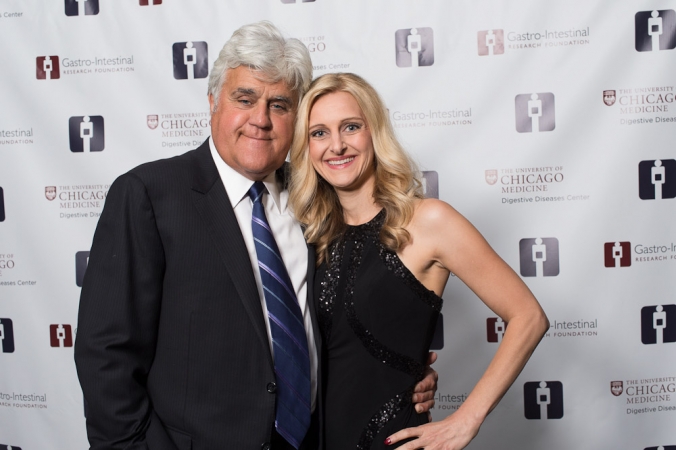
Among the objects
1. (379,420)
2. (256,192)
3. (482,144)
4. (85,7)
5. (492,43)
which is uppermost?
(85,7)

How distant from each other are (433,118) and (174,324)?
1.71 m

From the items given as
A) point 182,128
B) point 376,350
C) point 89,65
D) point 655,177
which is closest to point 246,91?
point 376,350

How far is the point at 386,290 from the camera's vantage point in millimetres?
1556

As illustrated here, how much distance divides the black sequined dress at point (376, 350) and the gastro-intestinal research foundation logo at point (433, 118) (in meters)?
1.22

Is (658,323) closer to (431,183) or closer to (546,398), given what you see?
(546,398)

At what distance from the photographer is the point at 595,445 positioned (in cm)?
269

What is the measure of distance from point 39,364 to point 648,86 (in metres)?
3.26

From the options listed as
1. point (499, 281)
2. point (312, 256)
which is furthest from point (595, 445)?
point (312, 256)

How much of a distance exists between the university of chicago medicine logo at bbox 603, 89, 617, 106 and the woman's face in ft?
4.82

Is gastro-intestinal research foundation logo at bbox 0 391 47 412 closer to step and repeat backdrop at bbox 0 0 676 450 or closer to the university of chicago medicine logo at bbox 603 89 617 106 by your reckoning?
step and repeat backdrop at bbox 0 0 676 450

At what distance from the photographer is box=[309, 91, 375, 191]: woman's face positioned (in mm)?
1686

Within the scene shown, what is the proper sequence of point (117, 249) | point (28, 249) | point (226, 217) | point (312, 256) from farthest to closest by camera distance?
point (28, 249) → point (312, 256) → point (226, 217) → point (117, 249)

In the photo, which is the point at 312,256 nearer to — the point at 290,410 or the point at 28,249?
the point at 290,410

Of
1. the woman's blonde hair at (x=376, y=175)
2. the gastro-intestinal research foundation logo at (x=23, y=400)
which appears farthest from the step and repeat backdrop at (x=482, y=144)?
the woman's blonde hair at (x=376, y=175)
